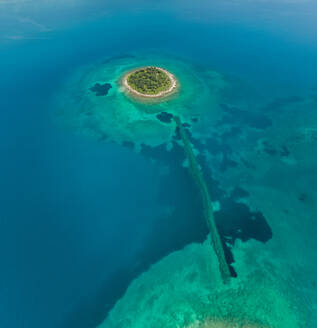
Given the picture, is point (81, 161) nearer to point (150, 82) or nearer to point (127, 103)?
point (127, 103)

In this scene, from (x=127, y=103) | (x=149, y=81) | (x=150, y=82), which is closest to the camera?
(x=127, y=103)

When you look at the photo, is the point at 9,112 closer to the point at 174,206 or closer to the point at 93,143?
the point at 93,143

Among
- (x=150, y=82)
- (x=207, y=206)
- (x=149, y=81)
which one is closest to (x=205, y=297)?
(x=207, y=206)

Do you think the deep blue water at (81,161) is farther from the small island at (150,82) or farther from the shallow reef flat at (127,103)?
the small island at (150,82)

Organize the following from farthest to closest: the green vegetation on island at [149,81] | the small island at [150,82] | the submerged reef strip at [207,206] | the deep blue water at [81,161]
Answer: the green vegetation on island at [149,81], the small island at [150,82], the submerged reef strip at [207,206], the deep blue water at [81,161]

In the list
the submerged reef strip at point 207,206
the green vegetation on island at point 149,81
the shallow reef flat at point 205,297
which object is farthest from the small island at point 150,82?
the shallow reef flat at point 205,297

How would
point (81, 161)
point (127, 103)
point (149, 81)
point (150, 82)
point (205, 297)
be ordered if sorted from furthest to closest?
point (149, 81)
point (150, 82)
point (127, 103)
point (81, 161)
point (205, 297)

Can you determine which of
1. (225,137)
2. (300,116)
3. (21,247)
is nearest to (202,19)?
(300,116)
